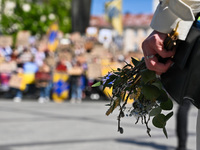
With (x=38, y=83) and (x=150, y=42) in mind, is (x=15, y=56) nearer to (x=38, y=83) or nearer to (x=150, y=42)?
(x=38, y=83)

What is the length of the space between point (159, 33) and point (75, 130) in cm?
599

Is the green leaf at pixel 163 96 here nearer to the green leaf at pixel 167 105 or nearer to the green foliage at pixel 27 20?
the green leaf at pixel 167 105

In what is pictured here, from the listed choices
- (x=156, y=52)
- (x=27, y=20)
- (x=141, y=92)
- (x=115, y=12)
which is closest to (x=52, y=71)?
(x=115, y=12)

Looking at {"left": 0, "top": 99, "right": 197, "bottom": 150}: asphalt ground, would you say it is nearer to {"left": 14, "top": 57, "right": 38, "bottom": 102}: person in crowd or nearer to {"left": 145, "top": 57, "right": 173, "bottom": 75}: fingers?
{"left": 145, "top": 57, "right": 173, "bottom": 75}: fingers

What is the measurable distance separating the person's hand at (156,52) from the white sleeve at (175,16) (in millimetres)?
38

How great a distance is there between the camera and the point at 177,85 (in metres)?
2.01

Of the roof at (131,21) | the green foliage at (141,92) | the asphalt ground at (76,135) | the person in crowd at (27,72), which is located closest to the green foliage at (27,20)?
the person in crowd at (27,72)

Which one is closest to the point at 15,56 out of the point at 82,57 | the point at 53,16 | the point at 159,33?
the point at 82,57

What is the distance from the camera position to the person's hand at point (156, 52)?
1.99 meters

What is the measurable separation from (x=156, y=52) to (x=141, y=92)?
325 millimetres

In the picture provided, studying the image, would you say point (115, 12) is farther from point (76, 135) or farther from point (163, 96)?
point (163, 96)

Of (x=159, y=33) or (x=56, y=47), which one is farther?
(x=56, y=47)

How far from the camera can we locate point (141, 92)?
2.32 meters

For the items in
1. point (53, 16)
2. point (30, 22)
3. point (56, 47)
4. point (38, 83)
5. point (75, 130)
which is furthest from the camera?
point (53, 16)
